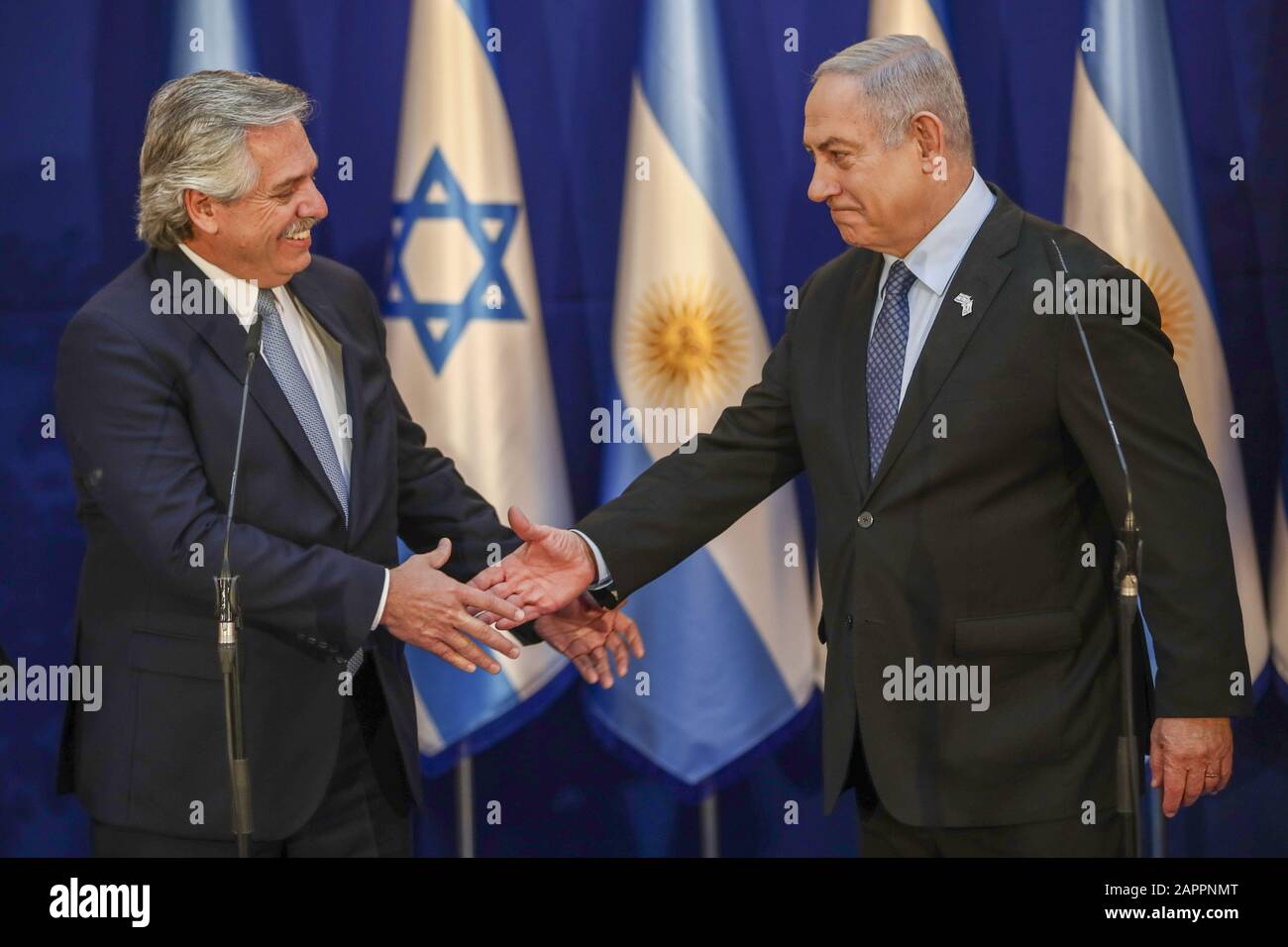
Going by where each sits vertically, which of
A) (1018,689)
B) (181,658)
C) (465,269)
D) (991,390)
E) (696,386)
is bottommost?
(1018,689)

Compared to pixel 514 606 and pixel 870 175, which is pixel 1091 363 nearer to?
pixel 870 175

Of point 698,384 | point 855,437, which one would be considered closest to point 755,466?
point 855,437

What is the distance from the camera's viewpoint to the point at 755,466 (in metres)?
3.16

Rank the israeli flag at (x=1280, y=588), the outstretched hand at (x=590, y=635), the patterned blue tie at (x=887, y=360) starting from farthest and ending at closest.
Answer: the israeli flag at (x=1280, y=588) → the outstretched hand at (x=590, y=635) → the patterned blue tie at (x=887, y=360)

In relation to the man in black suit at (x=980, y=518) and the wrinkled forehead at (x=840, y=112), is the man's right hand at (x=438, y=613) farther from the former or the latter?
the wrinkled forehead at (x=840, y=112)

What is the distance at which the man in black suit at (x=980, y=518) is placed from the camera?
8.58ft

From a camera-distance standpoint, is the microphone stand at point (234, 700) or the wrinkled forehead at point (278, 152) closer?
the microphone stand at point (234, 700)

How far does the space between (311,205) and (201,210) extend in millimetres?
202

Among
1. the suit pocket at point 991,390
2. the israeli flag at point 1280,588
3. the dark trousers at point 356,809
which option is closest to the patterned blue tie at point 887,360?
the suit pocket at point 991,390

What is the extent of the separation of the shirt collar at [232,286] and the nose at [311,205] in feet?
0.55

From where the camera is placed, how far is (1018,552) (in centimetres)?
269

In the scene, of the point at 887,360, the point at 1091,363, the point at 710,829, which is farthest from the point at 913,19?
the point at 710,829

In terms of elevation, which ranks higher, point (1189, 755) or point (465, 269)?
point (465, 269)

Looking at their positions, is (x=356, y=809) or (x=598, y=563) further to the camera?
(x=598, y=563)
